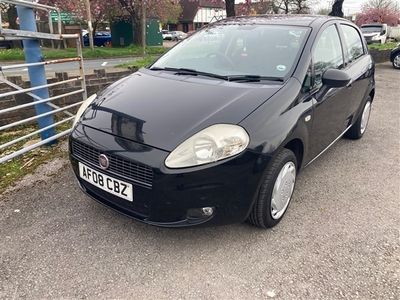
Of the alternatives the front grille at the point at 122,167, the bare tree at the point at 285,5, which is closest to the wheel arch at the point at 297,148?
the front grille at the point at 122,167

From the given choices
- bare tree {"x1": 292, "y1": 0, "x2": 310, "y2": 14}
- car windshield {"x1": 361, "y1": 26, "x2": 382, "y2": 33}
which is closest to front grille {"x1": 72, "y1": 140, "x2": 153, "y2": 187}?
car windshield {"x1": 361, "y1": 26, "x2": 382, "y2": 33}

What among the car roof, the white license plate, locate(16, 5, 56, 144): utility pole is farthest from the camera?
locate(16, 5, 56, 144): utility pole

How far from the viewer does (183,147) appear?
215cm

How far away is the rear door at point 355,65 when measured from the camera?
3776 mm

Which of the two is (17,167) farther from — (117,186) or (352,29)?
(352,29)

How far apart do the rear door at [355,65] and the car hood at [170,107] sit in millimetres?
1584

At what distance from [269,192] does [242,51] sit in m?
1.40

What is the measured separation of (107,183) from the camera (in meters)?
2.33

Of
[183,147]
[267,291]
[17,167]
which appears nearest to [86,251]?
[183,147]

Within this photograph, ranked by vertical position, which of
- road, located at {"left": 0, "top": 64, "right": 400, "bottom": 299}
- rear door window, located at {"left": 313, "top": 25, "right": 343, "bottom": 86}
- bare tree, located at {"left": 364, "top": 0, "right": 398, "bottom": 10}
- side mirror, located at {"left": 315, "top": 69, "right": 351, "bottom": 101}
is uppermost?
bare tree, located at {"left": 364, "top": 0, "right": 398, "bottom": 10}

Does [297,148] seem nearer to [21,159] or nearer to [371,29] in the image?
[21,159]

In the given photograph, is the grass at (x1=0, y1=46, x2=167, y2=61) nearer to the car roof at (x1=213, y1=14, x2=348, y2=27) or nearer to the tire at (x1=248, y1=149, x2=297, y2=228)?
the car roof at (x1=213, y1=14, x2=348, y2=27)

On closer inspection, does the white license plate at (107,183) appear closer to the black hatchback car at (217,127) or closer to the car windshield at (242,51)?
the black hatchback car at (217,127)

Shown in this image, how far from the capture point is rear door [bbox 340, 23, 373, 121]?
378 cm
